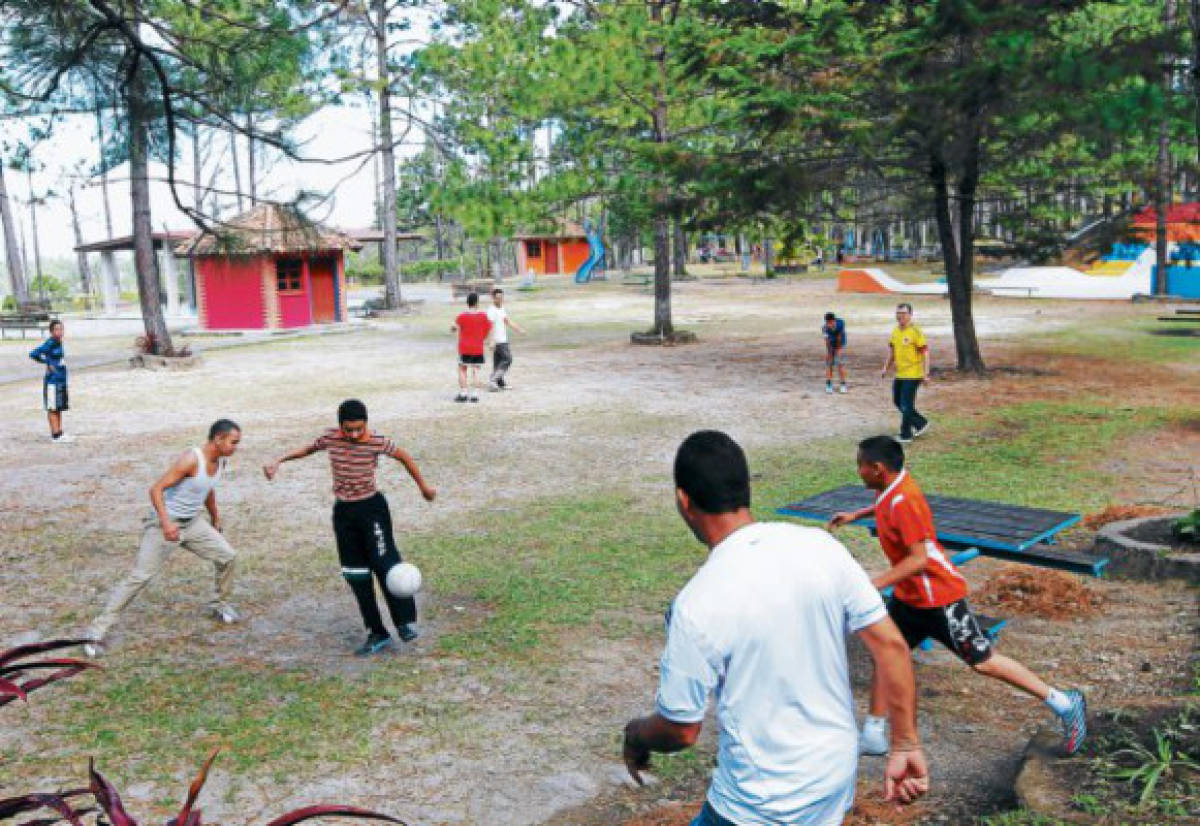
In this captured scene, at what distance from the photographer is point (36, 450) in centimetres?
1387

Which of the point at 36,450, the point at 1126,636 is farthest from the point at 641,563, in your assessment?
the point at 36,450

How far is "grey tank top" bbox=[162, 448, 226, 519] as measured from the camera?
6.93 meters

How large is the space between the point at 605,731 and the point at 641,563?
2.78m

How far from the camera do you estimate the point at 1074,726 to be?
178 inches

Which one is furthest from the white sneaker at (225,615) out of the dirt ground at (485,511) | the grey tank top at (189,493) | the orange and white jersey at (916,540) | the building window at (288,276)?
the building window at (288,276)

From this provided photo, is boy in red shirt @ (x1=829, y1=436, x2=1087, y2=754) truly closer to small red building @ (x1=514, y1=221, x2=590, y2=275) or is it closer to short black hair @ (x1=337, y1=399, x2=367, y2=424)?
short black hair @ (x1=337, y1=399, x2=367, y2=424)

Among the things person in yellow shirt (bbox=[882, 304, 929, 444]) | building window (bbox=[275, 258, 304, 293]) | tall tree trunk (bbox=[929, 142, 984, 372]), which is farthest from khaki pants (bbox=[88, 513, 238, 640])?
building window (bbox=[275, 258, 304, 293])

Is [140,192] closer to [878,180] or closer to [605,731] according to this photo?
[878,180]

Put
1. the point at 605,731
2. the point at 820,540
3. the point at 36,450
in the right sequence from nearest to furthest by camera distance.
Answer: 1. the point at 820,540
2. the point at 605,731
3. the point at 36,450

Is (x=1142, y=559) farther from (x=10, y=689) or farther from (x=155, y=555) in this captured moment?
(x=10, y=689)

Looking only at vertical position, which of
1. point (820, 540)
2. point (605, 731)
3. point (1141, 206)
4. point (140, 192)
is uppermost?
point (140, 192)

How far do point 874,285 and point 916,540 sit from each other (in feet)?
131

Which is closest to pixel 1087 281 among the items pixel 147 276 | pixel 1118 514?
pixel 147 276

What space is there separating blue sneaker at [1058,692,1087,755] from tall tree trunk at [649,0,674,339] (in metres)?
15.2
